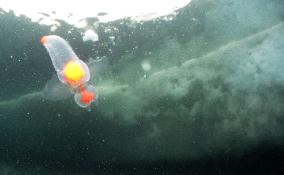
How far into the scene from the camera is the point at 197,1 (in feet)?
29.4

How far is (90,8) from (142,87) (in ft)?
17.3

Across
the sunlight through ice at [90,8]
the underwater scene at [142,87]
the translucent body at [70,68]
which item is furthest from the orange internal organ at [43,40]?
the sunlight through ice at [90,8]

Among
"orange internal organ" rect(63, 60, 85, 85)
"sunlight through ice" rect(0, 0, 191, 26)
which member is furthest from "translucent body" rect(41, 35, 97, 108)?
"sunlight through ice" rect(0, 0, 191, 26)

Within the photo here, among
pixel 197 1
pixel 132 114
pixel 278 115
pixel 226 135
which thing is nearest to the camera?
pixel 197 1

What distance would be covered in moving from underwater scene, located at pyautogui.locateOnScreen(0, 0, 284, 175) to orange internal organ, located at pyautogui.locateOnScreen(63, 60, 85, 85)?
34mm

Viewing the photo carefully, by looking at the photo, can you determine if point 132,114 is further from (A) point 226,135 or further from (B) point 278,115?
(B) point 278,115

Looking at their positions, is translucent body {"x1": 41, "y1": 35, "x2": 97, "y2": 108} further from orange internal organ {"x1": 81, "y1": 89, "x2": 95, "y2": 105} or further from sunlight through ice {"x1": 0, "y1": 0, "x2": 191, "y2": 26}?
sunlight through ice {"x1": 0, "y1": 0, "x2": 191, "y2": 26}

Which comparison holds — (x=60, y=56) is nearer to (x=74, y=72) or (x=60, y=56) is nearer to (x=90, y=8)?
(x=74, y=72)

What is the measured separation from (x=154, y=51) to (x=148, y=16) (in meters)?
2.37

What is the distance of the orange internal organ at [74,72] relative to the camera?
7.85 metres

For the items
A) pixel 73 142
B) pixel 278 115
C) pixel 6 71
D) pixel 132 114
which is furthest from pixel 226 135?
pixel 6 71

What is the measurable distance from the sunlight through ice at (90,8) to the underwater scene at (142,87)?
3cm

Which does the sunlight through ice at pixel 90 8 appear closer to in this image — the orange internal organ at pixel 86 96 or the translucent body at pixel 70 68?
the translucent body at pixel 70 68

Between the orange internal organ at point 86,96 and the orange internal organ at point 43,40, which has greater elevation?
the orange internal organ at point 43,40
